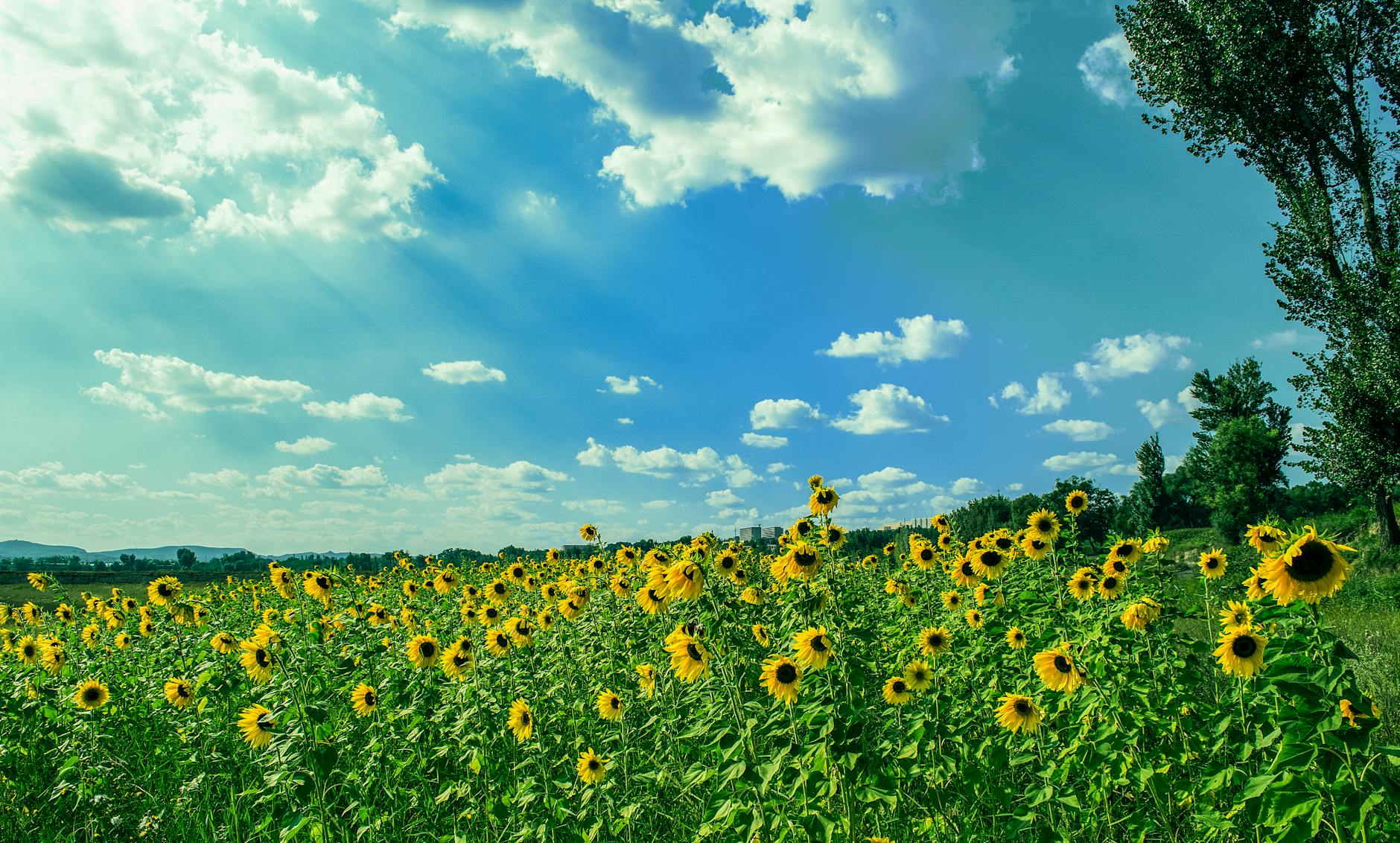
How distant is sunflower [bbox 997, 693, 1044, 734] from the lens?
4.02 meters

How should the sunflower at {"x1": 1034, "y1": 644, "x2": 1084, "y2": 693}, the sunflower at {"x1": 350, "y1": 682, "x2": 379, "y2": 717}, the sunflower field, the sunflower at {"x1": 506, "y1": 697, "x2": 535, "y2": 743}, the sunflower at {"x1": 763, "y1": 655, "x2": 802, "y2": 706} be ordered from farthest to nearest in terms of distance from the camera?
the sunflower at {"x1": 350, "y1": 682, "x2": 379, "y2": 717}, the sunflower at {"x1": 506, "y1": 697, "x2": 535, "y2": 743}, the sunflower at {"x1": 1034, "y1": 644, "x2": 1084, "y2": 693}, the sunflower at {"x1": 763, "y1": 655, "x2": 802, "y2": 706}, the sunflower field

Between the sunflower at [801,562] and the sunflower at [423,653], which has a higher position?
the sunflower at [801,562]

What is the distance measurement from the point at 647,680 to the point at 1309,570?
3730 millimetres

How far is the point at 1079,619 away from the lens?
4465 mm

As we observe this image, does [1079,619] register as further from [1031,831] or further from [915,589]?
[915,589]

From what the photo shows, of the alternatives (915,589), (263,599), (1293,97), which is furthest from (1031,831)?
(1293,97)

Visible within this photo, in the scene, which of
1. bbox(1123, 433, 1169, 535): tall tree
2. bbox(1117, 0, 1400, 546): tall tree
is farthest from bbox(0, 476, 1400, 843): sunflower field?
bbox(1123, 433, 1169, 535): tall tree

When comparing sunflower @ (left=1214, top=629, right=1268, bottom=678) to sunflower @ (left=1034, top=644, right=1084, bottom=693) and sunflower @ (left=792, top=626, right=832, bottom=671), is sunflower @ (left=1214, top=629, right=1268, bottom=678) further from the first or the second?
sunflower @ (left=792, top=626, right=832, bottom=671)

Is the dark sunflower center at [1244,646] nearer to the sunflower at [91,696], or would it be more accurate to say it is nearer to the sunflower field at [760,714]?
the sunflower field at [760,714]

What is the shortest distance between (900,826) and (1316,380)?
24.7 meters

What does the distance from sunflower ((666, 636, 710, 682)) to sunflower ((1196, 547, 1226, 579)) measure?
363 cm

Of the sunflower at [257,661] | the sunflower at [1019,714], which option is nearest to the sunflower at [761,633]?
the sunflower at [1019,714]

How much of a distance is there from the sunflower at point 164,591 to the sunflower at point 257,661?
2674mm

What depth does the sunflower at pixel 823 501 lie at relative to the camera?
454cm
